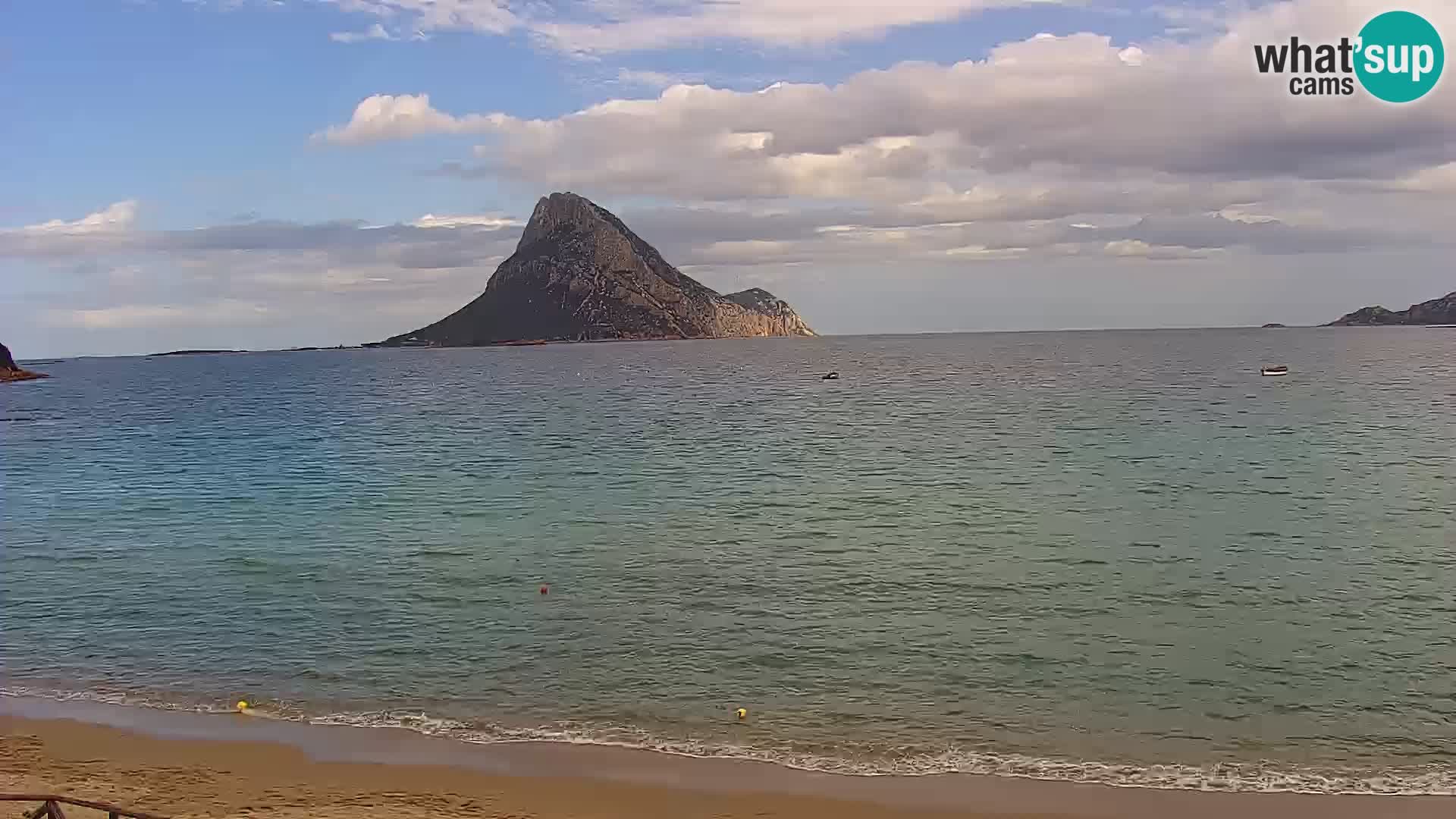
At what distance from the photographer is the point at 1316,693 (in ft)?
64.3

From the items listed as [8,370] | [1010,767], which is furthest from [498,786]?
[8,370]

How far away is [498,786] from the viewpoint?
16219 millimetres

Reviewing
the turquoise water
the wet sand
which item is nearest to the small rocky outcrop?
the turquoise water

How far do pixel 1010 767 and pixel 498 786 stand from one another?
757 centimetres

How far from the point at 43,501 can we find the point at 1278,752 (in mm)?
48472

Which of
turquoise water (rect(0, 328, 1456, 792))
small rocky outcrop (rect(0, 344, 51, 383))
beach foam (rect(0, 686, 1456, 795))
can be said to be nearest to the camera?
beach foam (rect(0, 686, 1456, 795))

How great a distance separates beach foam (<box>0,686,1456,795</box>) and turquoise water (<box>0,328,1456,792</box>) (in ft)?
0.25

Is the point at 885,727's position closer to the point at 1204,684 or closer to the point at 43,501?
the point at 1204,684

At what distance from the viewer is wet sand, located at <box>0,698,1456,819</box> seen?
1523cm

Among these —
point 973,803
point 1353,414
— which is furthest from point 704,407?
point 973,803

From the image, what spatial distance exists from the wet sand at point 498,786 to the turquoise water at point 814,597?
0.75 meters

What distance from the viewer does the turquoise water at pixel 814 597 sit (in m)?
18.6

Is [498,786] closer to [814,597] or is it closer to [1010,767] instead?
[1010,767]

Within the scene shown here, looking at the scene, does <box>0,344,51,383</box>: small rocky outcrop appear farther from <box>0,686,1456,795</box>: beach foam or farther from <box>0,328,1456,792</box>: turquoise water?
<box>0,686,1456,795</box>: beach foam
